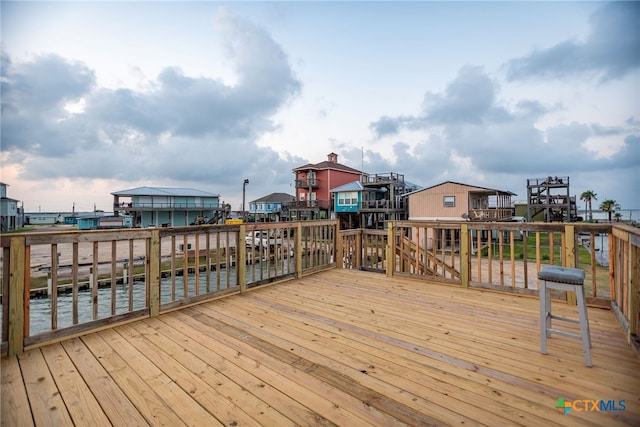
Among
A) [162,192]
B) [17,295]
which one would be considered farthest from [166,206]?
[17,295]

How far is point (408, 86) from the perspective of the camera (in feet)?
33.0

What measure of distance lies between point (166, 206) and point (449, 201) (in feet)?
101

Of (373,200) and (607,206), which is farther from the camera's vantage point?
(607,206)

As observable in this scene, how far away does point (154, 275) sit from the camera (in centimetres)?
301

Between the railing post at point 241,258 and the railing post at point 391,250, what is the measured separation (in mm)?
2501

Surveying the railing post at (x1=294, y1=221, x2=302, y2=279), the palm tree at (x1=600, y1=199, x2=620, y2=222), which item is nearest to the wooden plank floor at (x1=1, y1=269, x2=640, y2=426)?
the railing post at (x1=294, y1=221, x2=302, y2=279)

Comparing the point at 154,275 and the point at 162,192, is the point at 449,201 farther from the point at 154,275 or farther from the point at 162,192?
the point at 162,192

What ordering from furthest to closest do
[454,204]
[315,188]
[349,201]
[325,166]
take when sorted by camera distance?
[315,188]
[325,166]
[349,201]
[454,204]

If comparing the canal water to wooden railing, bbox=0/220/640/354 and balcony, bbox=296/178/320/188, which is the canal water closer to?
wooden railing, bbox=0/220/640/354

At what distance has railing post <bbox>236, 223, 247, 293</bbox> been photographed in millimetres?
3871

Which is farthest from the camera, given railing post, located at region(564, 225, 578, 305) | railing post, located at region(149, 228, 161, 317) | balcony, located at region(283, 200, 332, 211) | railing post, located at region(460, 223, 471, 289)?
balcony, located at region(283, 200, 332, 211)

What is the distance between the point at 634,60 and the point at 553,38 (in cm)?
683

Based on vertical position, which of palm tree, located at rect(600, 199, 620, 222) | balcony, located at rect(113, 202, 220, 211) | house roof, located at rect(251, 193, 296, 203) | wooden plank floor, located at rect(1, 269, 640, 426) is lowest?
wooden plank floor, located at rect(1, 269, 640, 426)

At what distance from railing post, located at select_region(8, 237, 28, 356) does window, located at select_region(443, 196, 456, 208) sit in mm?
22758
